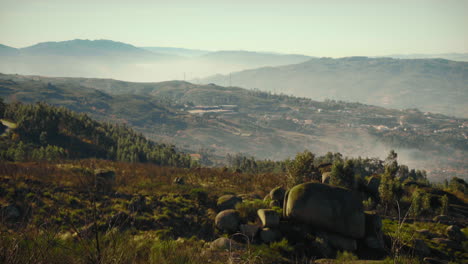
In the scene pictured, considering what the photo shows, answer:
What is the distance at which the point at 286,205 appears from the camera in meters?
24.4

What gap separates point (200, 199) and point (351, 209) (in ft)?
53.8

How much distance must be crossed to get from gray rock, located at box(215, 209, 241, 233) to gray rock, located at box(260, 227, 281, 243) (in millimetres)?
2770

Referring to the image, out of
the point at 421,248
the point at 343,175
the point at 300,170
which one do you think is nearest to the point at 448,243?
the point at 421,248

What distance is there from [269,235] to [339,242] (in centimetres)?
551

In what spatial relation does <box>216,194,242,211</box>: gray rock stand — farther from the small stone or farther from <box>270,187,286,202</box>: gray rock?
the small stone

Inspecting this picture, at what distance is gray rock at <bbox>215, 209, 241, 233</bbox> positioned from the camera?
949 inches

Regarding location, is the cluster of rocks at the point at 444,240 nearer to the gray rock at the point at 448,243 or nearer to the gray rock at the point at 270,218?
the gray rock at the point at 448,243

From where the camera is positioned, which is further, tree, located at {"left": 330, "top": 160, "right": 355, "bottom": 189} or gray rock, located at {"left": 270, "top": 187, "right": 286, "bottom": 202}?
tree, located at {"left": 330, "top": 160, "right": 355, "bottom": 189}

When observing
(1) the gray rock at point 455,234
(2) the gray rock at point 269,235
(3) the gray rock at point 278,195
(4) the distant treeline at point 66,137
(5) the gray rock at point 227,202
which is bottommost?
(4) the distant treeline at point 66,137

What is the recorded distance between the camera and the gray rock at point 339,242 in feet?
70.6

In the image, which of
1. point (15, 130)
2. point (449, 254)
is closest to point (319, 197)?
point (449, 254)

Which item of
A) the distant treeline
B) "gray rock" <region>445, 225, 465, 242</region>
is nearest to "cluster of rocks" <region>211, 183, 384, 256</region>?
"gray rock" <region>445, 225, 465, 242</region>

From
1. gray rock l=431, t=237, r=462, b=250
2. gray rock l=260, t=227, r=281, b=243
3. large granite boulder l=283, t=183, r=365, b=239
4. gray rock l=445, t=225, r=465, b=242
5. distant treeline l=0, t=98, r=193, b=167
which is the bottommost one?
distant treeline l=0, t=98, r=193, b=167

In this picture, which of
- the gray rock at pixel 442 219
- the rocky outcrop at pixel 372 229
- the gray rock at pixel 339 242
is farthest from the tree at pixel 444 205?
the gray rock at pixel 339 242
